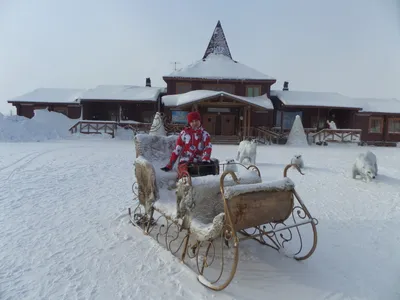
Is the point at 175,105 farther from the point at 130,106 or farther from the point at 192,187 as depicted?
the point at 192,187

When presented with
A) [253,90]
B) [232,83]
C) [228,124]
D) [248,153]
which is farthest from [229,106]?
[248,153]

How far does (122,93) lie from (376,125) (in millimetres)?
22877

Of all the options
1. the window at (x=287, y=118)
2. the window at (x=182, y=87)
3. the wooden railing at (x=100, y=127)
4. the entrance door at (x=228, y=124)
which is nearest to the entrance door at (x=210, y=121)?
the entrance door at (x=228, y=124)

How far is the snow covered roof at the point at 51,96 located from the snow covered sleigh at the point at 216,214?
75.9 feet

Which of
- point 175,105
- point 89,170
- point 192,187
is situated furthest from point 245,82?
point 192,187

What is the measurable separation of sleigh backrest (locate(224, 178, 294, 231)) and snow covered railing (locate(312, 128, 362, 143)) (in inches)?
751

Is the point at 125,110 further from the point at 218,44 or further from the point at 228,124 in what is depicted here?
the point at 218,44

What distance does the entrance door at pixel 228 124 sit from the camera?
2314 cm

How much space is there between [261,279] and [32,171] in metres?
7.07

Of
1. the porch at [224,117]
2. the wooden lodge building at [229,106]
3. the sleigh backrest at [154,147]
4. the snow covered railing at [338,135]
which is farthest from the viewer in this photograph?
the porch at [224,117]

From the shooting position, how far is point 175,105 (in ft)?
64.7

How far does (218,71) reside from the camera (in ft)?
75.5

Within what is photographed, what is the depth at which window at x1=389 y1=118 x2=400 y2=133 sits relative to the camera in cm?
2442

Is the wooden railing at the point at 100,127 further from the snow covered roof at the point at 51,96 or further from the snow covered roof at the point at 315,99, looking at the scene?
the snow covered roof at the point at 315,99
